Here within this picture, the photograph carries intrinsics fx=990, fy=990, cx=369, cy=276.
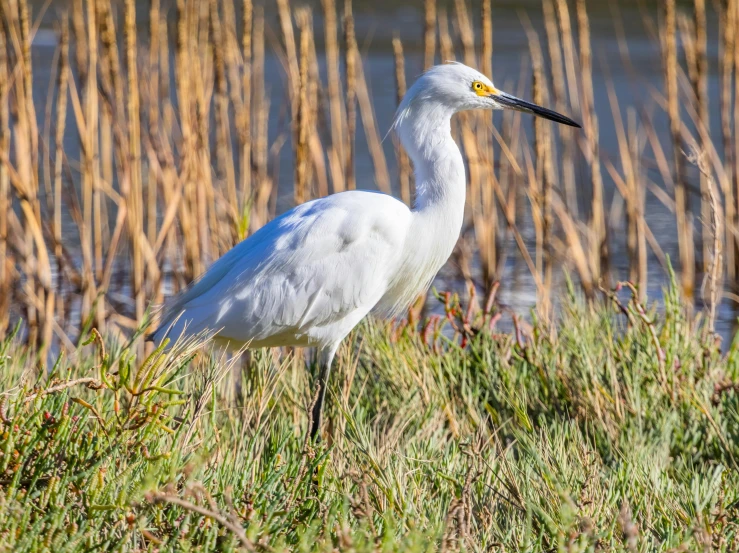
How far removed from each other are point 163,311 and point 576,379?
144cm

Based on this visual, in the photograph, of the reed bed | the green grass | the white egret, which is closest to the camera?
the green grass

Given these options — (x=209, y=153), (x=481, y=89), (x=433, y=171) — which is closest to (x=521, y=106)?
(x=481, y=89)

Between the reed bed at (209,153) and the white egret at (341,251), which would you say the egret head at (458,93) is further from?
the reed bed at (209,153)

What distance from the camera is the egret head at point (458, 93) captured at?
3060 millimetres

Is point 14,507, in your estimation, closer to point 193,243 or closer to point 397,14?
point 193,243

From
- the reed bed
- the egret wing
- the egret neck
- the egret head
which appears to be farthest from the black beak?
the reed bed

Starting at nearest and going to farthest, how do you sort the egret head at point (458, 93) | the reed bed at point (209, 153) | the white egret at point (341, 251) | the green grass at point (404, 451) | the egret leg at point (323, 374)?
the green grass at point (404, 451)
the egret leg at point (323, 374)
the white egret at point (341, 251)
the egret head at point (458, 93)
the reed bed at point (209, 153)

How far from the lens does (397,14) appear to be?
47.9 ft

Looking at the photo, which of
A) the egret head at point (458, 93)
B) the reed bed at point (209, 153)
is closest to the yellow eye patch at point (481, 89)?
the egret head at point (458, 93)

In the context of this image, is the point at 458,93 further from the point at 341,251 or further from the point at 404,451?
the point at 404,451

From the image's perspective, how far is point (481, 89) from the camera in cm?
312

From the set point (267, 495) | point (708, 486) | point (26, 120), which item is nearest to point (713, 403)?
point (708, 486)

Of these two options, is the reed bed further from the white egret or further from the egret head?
the egret head

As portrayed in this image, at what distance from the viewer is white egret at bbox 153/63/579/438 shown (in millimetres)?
2955
